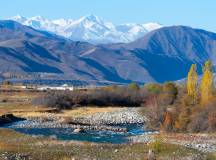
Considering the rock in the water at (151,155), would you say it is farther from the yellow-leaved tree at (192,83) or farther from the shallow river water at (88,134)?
the yellow-leaved tree at (192,83)

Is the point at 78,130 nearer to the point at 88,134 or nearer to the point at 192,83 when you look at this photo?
the point at 88,134

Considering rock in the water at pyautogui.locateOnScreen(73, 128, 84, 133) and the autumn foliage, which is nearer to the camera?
the autumn foliage

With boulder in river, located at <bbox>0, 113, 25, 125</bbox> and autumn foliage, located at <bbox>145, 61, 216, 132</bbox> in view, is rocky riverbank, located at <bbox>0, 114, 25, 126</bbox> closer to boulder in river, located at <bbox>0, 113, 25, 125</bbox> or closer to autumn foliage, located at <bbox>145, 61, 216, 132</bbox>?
boulder in river, located at <bbox>0, 113, 25, 125</bbox>

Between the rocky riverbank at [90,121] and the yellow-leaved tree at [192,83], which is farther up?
the yellow-leaved tree at [192,83]

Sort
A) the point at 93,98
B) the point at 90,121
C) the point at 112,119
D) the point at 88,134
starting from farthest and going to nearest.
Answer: the point at 93,98, the point at 112,119, the point at 90,121, the point at 88,134

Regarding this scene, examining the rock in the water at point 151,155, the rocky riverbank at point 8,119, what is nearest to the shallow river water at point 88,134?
the rocky riverbank at point 8,119

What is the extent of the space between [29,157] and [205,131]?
1747 inches

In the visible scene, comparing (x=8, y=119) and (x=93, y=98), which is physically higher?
(x=93, y=98)

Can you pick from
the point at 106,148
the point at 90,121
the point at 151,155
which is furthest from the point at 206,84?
the point at 151,155

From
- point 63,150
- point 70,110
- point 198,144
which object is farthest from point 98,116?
point 63,150

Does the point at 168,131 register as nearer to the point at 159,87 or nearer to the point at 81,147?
the point at 81,147

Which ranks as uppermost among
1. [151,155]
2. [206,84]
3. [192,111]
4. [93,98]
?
[206,84]

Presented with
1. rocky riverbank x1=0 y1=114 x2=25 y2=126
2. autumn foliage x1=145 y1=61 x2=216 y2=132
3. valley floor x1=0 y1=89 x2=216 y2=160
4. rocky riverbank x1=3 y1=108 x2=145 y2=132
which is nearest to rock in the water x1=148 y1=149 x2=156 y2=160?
valley floor x1=0 y1=89 x2=216 y2=160

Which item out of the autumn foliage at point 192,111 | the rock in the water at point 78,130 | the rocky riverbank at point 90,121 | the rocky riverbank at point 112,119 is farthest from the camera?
the rocky riverbank at point 112,119
